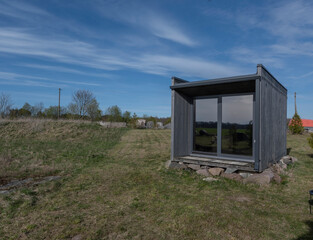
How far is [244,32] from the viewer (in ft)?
28.8

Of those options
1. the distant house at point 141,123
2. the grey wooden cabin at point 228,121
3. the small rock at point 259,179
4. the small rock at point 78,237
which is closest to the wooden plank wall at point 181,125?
the grey wooden cabin at point 228,121

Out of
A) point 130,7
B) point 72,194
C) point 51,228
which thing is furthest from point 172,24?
point 51,228

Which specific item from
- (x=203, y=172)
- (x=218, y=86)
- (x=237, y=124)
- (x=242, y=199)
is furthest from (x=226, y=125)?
(x=242, y=199)

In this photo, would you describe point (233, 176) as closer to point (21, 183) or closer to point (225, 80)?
point (225, 80)

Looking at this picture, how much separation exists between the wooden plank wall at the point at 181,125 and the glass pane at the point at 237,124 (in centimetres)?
131

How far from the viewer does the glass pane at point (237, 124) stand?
666 centimetres

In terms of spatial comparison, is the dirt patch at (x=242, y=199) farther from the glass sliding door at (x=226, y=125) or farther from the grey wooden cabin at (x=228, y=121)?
the glass sliding door at (x=226, y=125)

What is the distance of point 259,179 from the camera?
17.2ft

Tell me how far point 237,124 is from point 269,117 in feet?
3.19

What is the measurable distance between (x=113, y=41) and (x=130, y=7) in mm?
2320

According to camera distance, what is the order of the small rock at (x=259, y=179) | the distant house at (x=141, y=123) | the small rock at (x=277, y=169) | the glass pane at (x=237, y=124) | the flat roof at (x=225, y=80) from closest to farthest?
1. the small rock at (x=259, y=179)
2. the flat roof at (x=225, y=80)
3. the small rock at (x=277, y=169)
4. the glass pane at (x=237, y=124)
5. the distant house at (x=141, y=123)

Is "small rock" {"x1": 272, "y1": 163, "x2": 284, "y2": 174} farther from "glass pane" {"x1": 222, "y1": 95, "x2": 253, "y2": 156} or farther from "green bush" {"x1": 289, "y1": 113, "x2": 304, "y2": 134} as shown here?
"green bush" {"x1": 289, "y1": 113, "x2": 304, "y2": 134}

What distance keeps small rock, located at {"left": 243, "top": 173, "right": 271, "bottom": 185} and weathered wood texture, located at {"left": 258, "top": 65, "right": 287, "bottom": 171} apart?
0.21 metres

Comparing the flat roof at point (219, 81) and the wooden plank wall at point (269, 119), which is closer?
the flat roof at point (219, 81)
